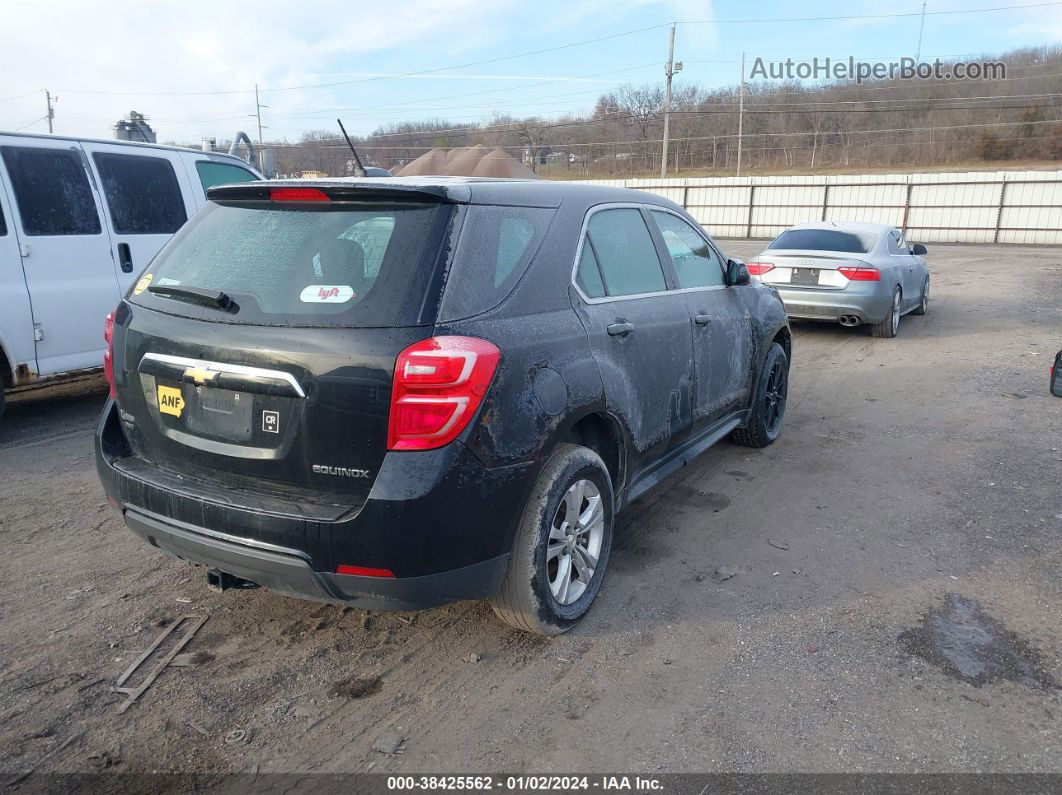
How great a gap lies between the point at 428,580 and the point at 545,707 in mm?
664

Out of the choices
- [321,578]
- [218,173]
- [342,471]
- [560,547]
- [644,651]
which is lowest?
[644,651]

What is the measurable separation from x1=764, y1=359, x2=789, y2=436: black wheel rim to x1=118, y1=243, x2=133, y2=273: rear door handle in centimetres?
509

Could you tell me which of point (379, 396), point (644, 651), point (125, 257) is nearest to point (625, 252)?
point (379, 396)

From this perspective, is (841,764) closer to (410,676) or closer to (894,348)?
(410,676)

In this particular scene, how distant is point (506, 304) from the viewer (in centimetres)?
289

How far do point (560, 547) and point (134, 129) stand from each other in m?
8.42

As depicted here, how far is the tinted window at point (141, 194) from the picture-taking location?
20.2 ft

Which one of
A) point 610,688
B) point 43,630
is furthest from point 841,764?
point 43,630

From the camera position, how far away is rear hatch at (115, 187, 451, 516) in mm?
2580

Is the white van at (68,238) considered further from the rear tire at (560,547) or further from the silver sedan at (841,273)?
the silver sedan at (841,273)

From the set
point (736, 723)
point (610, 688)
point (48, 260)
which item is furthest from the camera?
point (48, 260)

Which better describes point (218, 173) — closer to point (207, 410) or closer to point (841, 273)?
point (207, 410)

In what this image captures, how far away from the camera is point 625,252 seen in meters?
3.87

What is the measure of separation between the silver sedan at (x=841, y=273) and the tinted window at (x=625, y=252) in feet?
20.6
